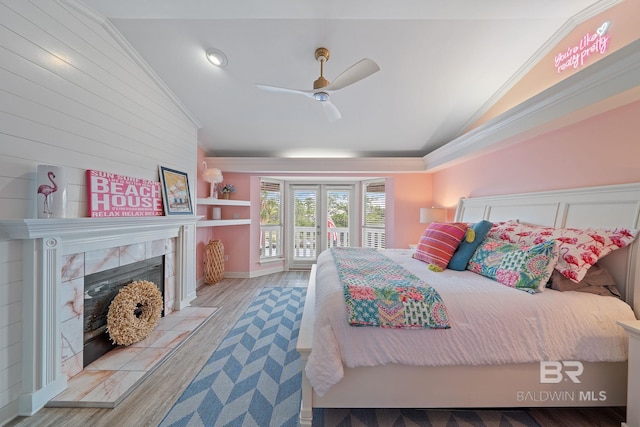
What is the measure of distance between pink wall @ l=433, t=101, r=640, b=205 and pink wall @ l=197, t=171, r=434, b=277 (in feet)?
3.98

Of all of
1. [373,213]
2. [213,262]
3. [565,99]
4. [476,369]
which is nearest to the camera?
[476,369]

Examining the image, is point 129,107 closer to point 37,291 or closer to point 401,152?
point 37,291

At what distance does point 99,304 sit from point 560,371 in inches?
134

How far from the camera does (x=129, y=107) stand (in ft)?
7.36

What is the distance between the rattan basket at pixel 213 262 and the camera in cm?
385

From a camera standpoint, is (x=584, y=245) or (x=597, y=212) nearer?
(x=584, y=245)

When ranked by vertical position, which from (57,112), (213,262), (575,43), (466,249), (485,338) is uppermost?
(575,43)

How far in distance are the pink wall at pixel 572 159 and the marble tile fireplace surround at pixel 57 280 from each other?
3921 mm

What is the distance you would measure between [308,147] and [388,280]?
294 centimetres

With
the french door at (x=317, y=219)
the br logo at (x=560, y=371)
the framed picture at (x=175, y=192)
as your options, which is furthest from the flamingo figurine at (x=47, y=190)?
the french door at (x=317, y=219)

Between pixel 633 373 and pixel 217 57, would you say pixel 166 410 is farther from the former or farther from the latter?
pixel 217 57

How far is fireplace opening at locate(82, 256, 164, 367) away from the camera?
1873 millimetres

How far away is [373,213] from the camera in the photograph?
4.73 metres

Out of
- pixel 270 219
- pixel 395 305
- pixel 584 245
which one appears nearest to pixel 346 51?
pixel 395 305
